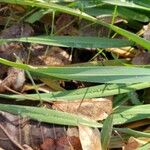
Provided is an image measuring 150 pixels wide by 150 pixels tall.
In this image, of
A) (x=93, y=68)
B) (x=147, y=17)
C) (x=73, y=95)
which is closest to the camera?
(x=93, y=68)

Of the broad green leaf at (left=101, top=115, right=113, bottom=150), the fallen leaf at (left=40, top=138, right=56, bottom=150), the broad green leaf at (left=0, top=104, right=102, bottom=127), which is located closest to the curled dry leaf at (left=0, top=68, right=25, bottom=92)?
the broad green leaf at (left=0, top=104, right=102, bottom=127)

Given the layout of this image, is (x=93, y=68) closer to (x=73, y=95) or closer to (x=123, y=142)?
(x=73, y=95)

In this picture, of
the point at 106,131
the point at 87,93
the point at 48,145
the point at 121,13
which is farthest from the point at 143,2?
the point at 48,145

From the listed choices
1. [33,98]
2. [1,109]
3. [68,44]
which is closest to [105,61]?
[68,44]

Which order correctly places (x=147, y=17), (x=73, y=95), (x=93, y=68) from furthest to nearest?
(x=147, y=17), (x=73, y=95), (x=93, y=68)

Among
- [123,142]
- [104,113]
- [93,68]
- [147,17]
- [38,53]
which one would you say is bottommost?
[123,142]

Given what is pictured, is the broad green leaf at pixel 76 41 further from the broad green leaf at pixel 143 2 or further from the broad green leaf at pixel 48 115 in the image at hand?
the broad green leaf at pixel 48 115

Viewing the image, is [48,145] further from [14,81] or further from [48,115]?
[14,81]
